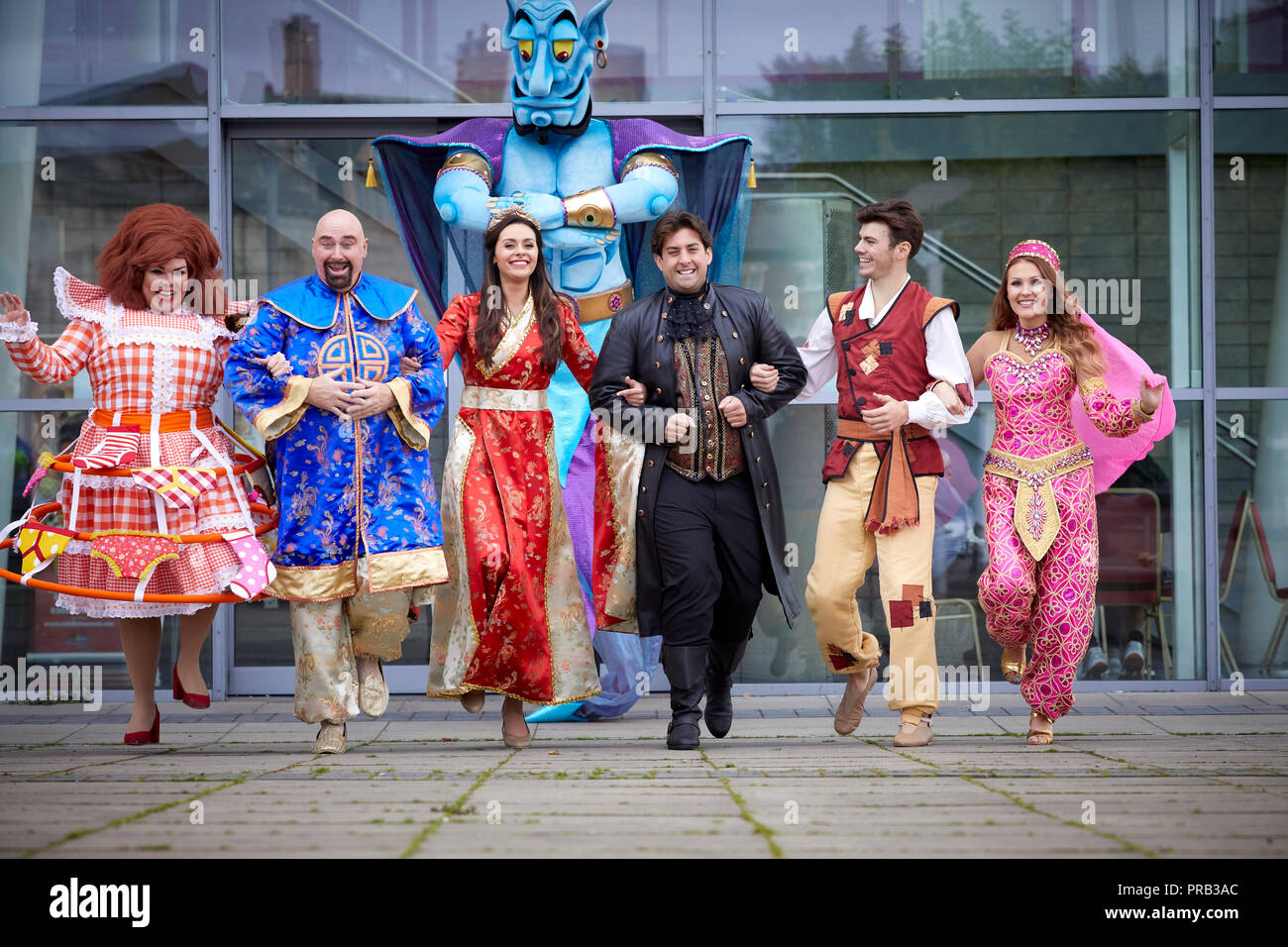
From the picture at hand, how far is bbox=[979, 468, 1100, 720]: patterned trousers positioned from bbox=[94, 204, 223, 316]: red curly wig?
9.07ft

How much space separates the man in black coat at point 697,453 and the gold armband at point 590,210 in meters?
0.42

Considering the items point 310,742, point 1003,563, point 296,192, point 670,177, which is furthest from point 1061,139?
point 310,742

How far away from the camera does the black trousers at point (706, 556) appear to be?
4262 millimetres

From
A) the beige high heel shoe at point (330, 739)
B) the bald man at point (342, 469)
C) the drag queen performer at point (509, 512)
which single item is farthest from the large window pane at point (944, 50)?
the beige high heel shoe at point (330, 739)

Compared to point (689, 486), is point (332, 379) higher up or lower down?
higher up

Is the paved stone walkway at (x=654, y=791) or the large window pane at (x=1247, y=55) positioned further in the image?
the large window pane at (x=1247, y=55)

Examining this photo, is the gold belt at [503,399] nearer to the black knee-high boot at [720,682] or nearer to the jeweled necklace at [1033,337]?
the black knee-high boot at [720,682]

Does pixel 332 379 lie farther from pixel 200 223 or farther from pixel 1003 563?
pixel 1003 563

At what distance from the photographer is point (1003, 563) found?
438 centimetres

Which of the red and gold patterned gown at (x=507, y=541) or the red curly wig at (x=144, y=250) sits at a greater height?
the red curly wig at (x=144, y=250)

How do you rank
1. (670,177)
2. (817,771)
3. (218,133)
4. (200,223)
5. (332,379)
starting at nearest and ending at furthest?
1. (817,771)
2. (332,379)
3. (200,223)
4. (670,177)
5. (218,133)

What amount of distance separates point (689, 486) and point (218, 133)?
3098mm

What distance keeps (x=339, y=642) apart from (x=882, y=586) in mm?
1795

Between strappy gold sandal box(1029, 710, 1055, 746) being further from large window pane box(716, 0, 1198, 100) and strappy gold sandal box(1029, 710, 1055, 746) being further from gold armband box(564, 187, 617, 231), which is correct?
large window pane box(716, 0, 1198, 100)
